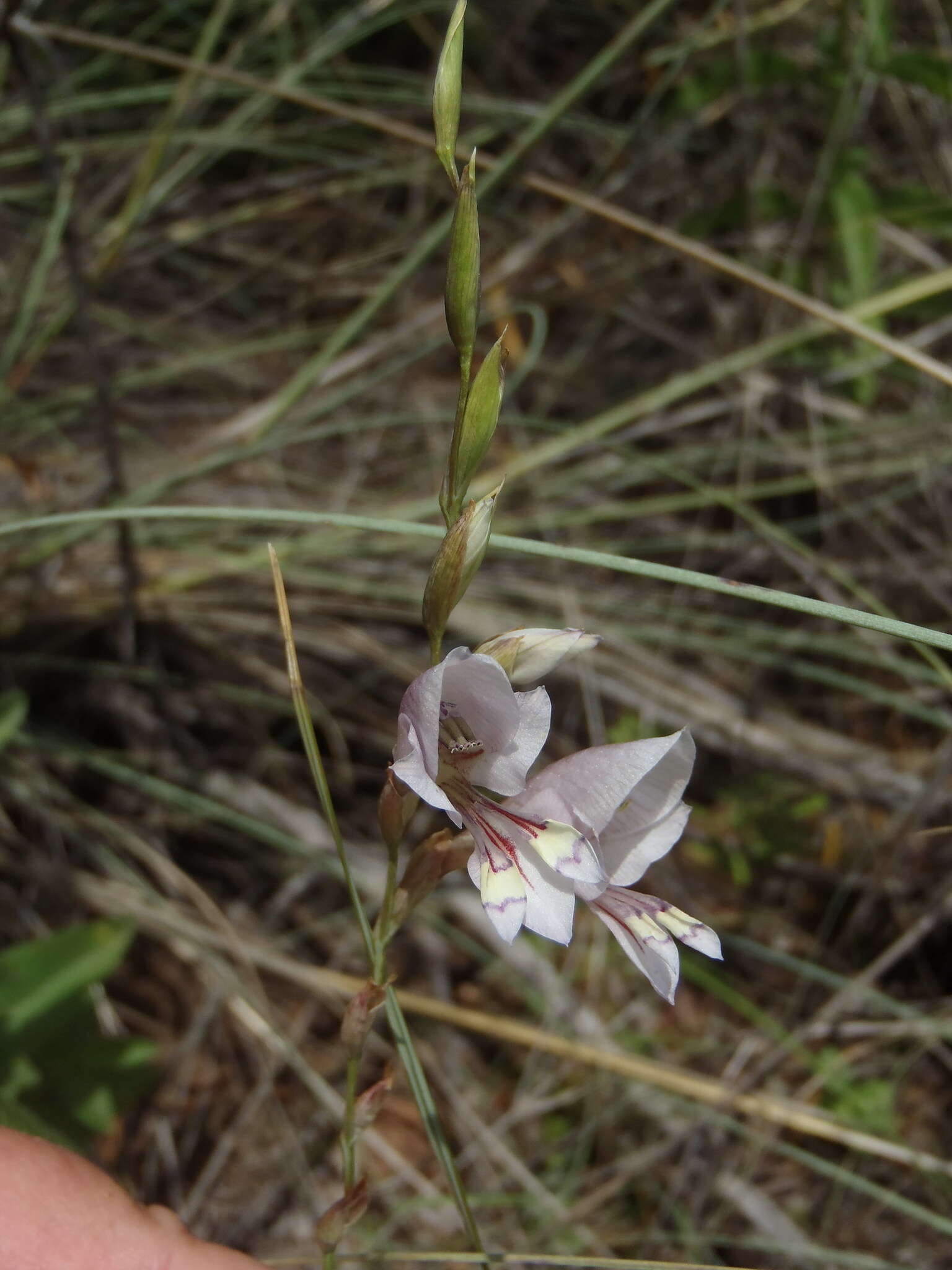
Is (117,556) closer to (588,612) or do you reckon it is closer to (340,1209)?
(588,612)

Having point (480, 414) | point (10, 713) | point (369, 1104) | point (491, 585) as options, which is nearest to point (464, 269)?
point (480, 414)

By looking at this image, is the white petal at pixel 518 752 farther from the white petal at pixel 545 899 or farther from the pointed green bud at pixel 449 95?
the pointed green bud at pixel 449 95

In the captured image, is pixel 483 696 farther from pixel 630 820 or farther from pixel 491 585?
pixel 491 585

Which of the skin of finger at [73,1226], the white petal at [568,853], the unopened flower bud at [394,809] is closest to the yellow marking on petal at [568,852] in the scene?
the white petal at [568,853]

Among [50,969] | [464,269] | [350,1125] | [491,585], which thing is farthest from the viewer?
[491,585]

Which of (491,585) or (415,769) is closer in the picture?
(415,769)

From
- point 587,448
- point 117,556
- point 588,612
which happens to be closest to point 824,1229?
point 588,612
